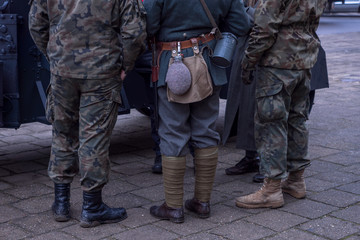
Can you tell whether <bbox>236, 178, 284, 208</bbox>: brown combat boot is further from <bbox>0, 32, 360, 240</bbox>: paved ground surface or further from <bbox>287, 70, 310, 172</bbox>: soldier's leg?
<bbox>287, 70, 310, 172</bbox>: soldier's leg

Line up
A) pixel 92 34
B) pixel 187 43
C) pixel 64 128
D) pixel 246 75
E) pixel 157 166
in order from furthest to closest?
pixel 157 166 < pixel 246 75 < pixel 64 128 < pixel 187 43 < pixel 92 34

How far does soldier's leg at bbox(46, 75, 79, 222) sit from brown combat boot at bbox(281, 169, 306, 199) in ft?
5.07

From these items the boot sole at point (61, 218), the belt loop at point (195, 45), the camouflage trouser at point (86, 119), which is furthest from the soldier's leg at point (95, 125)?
the belt loop at point (195, 45)

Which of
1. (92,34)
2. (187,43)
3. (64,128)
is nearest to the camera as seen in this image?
(92,34)

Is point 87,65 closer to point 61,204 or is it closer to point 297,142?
point 61,204

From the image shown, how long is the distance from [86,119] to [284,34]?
55.9 inches

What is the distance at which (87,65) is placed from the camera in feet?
13.5

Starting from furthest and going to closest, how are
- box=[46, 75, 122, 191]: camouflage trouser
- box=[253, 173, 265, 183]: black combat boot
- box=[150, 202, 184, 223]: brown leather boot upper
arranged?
box=[253, 173, 265, 183]: black combat boot → box=[150, 202, 184, 223]: brown leather boot upper → box=[46, 75, 122, 191]: camouflage trouser

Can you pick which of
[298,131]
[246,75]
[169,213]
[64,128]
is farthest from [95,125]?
[298,131]

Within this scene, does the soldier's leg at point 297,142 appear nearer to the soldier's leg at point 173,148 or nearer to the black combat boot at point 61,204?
the soldier's leg at point 173,148

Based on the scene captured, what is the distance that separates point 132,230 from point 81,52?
114 cm

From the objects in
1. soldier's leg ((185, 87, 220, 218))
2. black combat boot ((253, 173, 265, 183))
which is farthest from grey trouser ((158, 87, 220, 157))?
black combat boot ((253, 173, 265, 183))

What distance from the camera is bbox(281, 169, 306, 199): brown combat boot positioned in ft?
15.7

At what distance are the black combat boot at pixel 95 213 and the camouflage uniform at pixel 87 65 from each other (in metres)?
0.07
